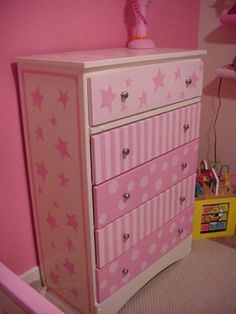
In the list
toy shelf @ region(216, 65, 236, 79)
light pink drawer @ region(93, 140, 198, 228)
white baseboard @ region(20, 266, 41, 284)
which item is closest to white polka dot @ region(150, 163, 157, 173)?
light pink drawer @ region(93, 140, 198, 228)

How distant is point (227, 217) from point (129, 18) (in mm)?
1372

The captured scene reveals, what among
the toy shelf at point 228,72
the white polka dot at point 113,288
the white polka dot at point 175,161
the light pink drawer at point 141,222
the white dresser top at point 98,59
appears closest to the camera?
the white dresser top at point 98,59

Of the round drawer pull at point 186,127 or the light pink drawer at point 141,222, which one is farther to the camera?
the round drawer pull at point 186,127

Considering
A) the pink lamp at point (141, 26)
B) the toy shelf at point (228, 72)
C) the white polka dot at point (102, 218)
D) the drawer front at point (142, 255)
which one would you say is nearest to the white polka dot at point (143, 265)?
the drawer front at point (142, 255)

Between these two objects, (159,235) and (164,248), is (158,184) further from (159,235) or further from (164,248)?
(164,248)

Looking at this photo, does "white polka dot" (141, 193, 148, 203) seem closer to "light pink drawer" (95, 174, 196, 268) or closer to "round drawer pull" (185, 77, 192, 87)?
"light pink drawer" (95, 174, 196, 268)

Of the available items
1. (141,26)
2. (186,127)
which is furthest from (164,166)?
(141,26)

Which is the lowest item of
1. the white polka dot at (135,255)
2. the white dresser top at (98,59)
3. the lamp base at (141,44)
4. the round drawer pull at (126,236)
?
the white polka dot at (135,255)

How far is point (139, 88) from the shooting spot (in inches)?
52.4

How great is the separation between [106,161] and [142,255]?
61 cm

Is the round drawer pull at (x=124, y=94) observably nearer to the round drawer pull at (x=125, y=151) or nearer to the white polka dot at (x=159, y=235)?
the round drawer pull at (x=125, y=151)

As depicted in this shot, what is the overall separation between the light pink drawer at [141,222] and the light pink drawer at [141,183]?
35mm

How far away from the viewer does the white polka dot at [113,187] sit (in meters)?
1.33

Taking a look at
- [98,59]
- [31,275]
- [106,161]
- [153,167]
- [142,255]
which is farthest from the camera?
[31,275]
